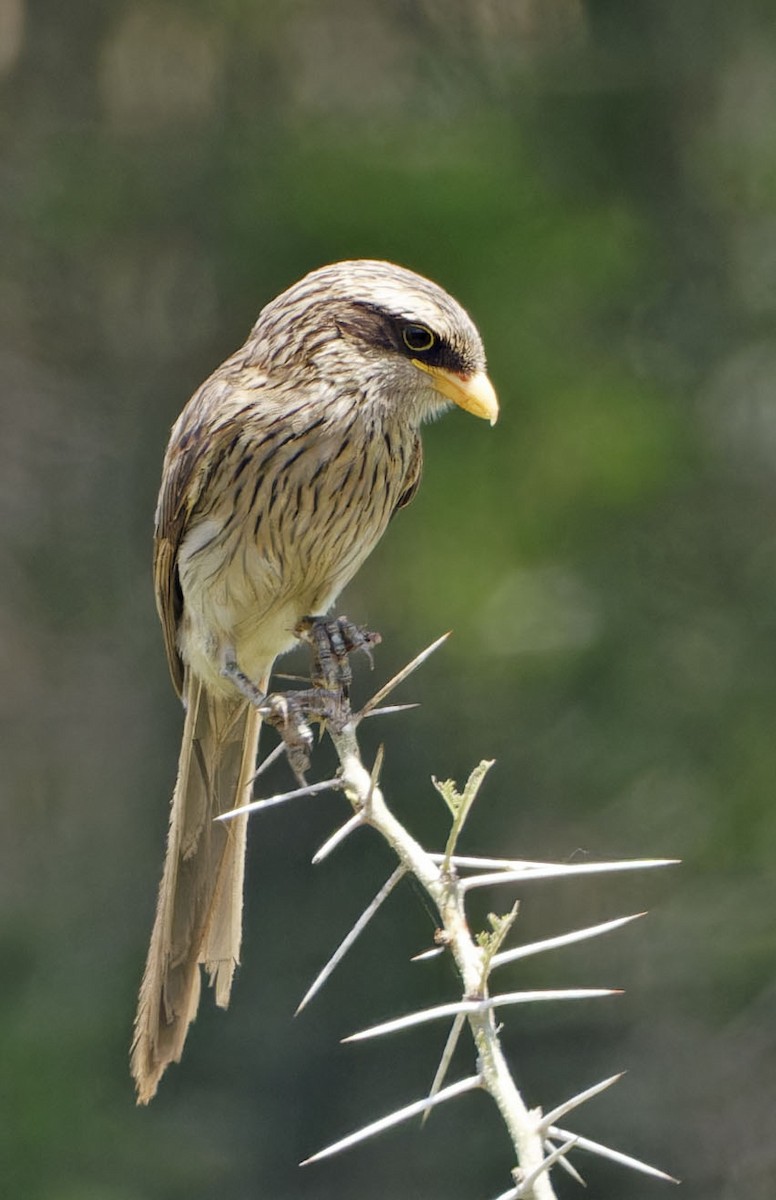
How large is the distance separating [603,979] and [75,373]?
3.47 meters

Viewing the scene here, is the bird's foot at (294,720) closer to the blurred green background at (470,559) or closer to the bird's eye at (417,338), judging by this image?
the bird's eye at (417,338)

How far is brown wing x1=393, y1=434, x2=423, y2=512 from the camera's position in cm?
357

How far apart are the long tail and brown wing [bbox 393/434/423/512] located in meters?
0.58

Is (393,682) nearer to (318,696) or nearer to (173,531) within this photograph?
(318,696)

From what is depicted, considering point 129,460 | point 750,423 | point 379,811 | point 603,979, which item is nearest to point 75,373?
point 129,460

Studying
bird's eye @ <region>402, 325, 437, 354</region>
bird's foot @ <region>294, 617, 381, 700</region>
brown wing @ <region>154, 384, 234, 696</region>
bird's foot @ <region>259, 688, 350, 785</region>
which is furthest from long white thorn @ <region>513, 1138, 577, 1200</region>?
brown wing @ <region>154, 384, 234, 696</region>

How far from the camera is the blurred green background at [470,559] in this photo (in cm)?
646

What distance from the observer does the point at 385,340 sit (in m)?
3.34

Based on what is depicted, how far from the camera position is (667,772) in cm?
663

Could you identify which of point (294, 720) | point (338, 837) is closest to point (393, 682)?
point (338, 837)

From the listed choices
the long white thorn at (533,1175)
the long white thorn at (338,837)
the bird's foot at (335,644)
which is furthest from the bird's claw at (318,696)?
the long white thorn at (533,1175)

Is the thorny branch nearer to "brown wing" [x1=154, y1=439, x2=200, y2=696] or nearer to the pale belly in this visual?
the pale belly

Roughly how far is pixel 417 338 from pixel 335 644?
62 cm

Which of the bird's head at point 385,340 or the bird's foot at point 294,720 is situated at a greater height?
the bird's head at point 385,340
